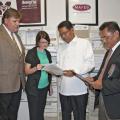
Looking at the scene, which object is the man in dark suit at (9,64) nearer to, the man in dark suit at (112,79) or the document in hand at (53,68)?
the document in hand at (53,68)

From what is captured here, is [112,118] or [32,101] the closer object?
[112,118]

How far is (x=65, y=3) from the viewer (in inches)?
146

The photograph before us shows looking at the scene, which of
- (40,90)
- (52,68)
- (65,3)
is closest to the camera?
(52,68)

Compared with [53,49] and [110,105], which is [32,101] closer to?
[53,49]

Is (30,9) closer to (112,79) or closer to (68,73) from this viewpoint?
(68,73)

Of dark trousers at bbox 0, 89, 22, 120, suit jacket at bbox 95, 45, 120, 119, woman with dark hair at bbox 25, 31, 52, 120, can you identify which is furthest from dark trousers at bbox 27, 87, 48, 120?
suit jacket at bbox 95, 45, 120, 119

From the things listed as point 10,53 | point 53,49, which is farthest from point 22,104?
point 10,53

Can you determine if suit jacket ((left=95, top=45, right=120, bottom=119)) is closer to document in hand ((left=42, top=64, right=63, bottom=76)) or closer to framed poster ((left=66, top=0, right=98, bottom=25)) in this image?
document in hand ((left=42, top=64, right=63, bottom=76))

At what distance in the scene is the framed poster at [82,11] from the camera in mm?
3711

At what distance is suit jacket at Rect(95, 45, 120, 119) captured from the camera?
6.85 feet

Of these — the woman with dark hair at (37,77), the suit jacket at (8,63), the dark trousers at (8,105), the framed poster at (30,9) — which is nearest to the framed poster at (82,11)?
the framed poster at (30,9)

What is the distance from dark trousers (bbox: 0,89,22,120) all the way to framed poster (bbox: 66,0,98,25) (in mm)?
1343

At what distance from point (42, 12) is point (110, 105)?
1.98 metres

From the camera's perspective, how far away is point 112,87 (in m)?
2.09
